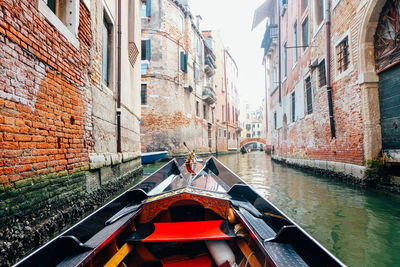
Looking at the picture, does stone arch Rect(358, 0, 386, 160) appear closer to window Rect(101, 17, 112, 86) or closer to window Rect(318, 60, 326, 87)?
window Rect(318, 60, 326, 87)

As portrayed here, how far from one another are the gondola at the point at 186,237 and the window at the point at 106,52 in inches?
142

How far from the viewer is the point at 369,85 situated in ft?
14.8

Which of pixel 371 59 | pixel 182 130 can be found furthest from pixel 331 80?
pixel 182 130

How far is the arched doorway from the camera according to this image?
398 centimetres

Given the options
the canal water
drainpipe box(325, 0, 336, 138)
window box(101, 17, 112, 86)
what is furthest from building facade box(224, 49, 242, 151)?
the canal water

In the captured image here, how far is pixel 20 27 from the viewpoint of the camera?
2117 mm

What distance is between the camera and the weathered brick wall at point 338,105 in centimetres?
486

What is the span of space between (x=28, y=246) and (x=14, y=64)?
1.57 m

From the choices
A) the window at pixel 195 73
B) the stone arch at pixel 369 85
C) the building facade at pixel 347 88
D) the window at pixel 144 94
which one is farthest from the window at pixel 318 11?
the window at pixel 195 73

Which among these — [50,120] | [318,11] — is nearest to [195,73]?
[318,11]

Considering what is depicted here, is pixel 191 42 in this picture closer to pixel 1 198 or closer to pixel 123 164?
pixel 123 164

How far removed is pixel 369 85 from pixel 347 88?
781 mm

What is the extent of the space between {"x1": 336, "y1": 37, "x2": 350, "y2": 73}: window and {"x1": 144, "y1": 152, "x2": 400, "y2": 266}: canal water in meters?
2.77

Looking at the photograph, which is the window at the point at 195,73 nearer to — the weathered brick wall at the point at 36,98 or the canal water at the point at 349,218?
the canal water at the point at 349,218
